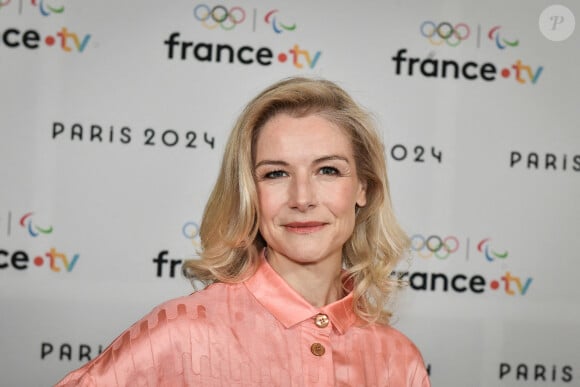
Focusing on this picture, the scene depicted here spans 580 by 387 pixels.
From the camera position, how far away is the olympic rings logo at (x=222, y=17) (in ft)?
10.6

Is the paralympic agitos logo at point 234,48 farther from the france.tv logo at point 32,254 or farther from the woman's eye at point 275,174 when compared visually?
the woman's eye at point 275,174

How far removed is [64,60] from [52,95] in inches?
5.8

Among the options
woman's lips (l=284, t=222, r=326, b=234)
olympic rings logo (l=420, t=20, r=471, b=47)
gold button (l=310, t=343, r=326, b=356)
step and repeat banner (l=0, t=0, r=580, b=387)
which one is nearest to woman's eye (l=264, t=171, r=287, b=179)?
woman's lips (l=284, t=222, r=326, b=234)

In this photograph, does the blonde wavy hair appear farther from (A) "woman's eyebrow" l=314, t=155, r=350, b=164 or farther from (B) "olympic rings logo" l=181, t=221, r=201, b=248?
(B) "olympic rings logo" l=181, t=221, r=201, b=248

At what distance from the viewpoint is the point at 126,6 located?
3.24 m

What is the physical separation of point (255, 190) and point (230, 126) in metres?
1.56

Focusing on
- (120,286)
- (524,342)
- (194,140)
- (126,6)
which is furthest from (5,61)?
(524,342)

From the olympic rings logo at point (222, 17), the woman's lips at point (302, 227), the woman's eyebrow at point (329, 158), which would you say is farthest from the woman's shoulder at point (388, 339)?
the olympic rings logo at point (222, 17)

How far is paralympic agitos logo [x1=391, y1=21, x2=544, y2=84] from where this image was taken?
3.27 metres

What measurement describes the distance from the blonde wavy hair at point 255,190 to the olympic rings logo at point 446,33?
153 centimetres

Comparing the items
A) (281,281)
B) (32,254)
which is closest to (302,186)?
(281,281)

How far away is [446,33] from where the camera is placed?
3271 mm

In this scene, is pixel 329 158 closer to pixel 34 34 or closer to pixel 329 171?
pixel 329 171

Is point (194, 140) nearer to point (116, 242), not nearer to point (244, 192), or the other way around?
point (116, 242)
